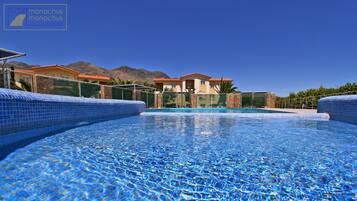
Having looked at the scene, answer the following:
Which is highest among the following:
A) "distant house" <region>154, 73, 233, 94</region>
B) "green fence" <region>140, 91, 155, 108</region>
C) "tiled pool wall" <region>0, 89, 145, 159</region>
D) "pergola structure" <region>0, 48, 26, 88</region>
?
"distant house" <region>154, 73, 233, 94</region>

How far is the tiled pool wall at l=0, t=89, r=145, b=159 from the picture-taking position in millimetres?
3490

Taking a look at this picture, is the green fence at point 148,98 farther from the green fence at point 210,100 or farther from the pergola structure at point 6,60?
the pergola structure at point 6,60

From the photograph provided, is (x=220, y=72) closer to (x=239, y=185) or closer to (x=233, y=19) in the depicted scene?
(x=233, y=19)

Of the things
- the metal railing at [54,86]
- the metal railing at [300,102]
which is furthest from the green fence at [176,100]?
the metal railing at [300,102]

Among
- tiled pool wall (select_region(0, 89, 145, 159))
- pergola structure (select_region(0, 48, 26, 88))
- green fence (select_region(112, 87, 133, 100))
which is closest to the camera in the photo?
tiled pool wall (select_region(0, 89, 145, 159))

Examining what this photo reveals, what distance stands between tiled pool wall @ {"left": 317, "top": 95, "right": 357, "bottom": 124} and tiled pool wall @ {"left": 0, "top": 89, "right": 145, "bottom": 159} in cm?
1152

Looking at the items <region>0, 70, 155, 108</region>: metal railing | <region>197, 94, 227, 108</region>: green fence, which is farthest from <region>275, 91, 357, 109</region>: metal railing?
<region>0, 70, 155, 108</region>: metal railing

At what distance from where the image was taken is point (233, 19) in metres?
16.2

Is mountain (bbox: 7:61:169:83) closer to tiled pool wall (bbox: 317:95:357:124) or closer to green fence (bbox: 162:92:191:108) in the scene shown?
green fence (bbox: 162:92:191:108)

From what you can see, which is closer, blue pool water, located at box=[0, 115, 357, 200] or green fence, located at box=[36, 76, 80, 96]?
blue pool water, located at box=[0, 115, 357, 200]

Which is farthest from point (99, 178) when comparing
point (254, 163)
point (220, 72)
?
point (220, 72)

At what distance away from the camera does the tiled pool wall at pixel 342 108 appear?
6.50 m

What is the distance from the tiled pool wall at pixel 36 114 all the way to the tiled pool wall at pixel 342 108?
37.8ft

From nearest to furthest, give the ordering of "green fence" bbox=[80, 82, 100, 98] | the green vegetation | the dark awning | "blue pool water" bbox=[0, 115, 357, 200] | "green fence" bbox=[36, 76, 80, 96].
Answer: "blue pool water" bbox=[0, 115, 357, 200] < the dark awning < "green fence" bbox=[36, 76, 80, 96] < "green fence" bbox=[80, 82, 100, 98] < the green vegetation
